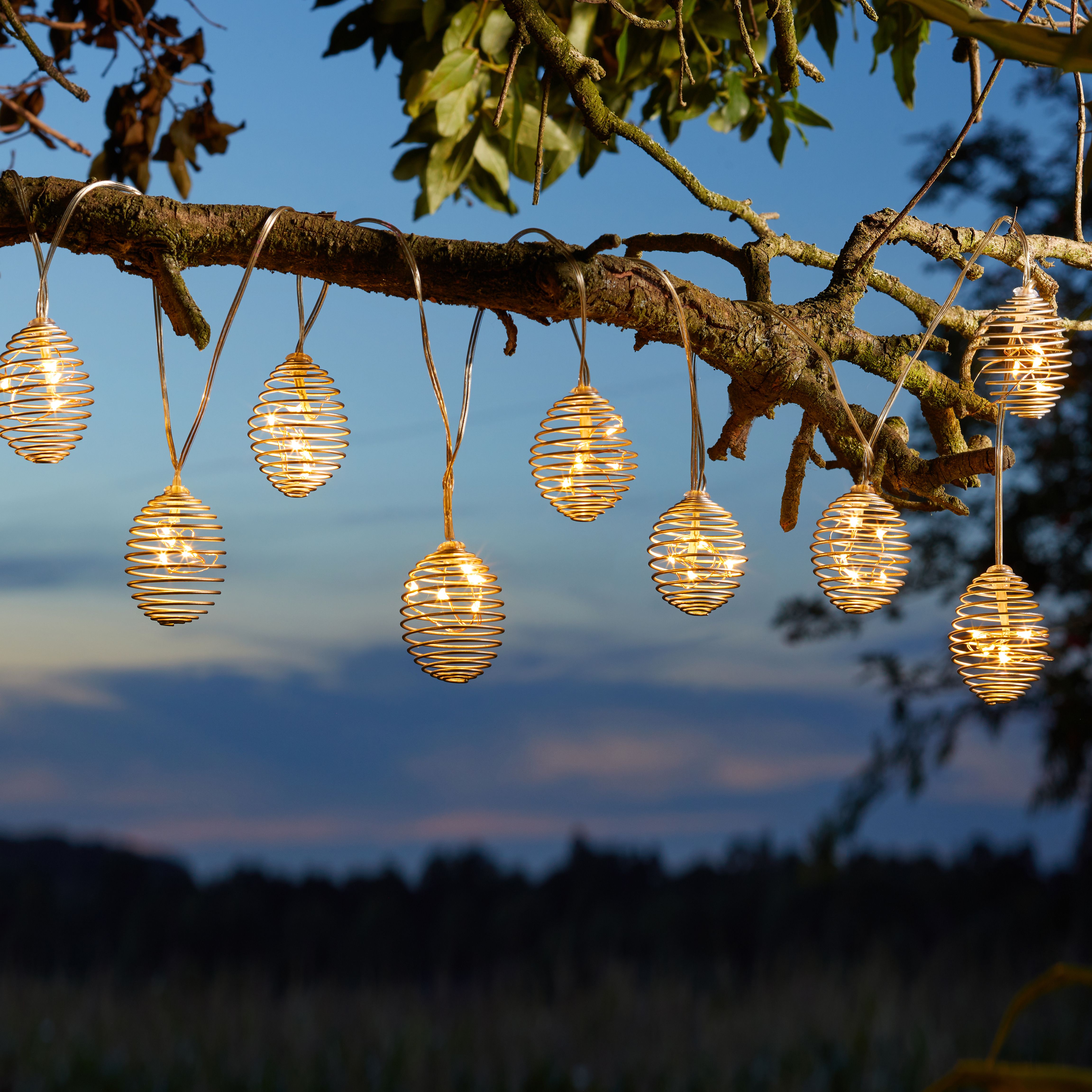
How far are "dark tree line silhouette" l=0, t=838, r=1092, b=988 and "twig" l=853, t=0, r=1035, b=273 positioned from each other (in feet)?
6.23

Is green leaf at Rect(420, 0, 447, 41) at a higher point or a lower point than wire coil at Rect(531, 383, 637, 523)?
higher

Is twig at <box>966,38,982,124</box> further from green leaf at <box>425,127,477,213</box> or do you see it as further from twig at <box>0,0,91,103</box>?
twig at <box>0,0,91,103</box>

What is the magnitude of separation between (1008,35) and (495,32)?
123cm

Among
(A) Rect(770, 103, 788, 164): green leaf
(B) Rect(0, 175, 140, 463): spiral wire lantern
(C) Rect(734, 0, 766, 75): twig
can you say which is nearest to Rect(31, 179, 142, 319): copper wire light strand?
(B) Rect(0, 175, 140, 463): spiral wire lantern

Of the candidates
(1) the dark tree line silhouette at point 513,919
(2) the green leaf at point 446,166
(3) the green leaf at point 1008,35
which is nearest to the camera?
(3) the green leaf at point 1008,35

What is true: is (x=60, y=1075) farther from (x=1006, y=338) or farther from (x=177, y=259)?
(x=1006, y=338)

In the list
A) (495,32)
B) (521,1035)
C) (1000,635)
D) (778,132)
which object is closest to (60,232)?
(495,32)

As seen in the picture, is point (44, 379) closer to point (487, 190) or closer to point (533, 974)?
point (487, 190)

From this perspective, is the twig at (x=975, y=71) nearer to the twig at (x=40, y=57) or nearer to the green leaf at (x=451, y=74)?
the green leaf at (x=451, y=74)

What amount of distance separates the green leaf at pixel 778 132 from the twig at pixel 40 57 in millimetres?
1099

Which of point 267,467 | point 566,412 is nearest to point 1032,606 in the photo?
point 566,412

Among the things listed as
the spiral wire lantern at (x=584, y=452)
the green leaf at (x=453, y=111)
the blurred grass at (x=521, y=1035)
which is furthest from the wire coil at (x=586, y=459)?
the blurred grass at (x=521, y=1035)

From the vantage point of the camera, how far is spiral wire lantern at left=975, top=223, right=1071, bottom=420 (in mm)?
1298

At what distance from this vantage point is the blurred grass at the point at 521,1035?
216 cm
